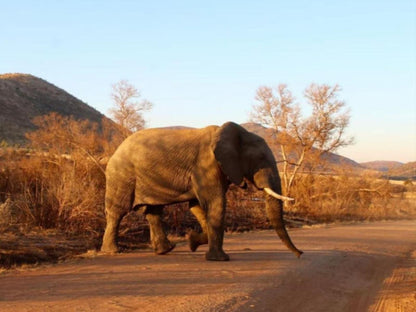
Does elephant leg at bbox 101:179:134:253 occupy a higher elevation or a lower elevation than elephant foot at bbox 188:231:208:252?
higher

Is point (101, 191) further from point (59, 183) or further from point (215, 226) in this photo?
point (215, 226)

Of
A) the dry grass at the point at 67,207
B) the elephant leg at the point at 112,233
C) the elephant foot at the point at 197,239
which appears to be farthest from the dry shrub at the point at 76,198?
the elephant foot at the point at 197,239

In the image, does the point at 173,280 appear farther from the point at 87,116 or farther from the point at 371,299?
the point at 87,116

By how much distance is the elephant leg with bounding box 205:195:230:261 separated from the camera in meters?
9.42

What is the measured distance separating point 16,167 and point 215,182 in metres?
8.19

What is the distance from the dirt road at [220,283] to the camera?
6.41 m

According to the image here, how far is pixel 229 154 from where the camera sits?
31.1ft

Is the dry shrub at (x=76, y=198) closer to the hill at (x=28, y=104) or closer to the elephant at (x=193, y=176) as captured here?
the elephant at (x=193, y=176)

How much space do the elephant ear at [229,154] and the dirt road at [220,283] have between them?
64.4 inches

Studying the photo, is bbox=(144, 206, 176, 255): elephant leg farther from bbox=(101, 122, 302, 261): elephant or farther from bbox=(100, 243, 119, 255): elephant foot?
bbox=(100, 243, 119, 255): elephant foot

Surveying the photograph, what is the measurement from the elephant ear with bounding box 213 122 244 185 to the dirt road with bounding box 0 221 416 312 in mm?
1636

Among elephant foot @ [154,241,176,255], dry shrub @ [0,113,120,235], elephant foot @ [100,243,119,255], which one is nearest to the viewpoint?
elephant foot @ [154,241,176,255]

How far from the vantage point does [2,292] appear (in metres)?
6.72

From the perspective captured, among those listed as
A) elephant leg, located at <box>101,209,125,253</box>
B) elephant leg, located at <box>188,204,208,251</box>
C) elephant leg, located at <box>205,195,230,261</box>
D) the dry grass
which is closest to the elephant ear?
elephant leg, located at <box>205,195,230,261</box>
